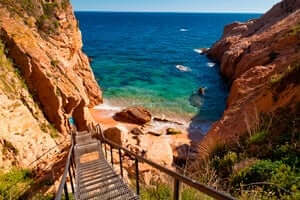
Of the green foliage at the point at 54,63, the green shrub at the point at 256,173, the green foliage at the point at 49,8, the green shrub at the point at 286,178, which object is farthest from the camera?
the green foliage at the point at 49,8

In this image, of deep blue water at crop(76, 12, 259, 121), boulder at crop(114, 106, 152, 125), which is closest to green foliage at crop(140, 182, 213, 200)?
boulder at crop(114, 106, 152, 125)

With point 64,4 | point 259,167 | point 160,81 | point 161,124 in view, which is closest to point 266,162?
point 259,167

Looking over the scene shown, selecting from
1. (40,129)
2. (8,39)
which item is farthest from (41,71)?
(40,129)

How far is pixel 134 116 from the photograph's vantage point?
2131cm

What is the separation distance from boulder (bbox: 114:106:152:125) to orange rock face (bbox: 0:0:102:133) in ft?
18.9

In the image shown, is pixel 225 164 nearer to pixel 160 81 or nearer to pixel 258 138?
pixel 258 138

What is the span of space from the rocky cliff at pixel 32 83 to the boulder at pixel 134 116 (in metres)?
6.40

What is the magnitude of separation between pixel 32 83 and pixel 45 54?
2.17 meters

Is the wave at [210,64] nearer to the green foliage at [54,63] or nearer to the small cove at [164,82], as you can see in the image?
the small cove at [164,82]

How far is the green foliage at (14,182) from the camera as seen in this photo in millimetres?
6289

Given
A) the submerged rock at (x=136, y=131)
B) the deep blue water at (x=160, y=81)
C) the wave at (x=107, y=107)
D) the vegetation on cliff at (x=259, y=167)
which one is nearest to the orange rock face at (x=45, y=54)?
the submerged rock at (x=136, y=131)

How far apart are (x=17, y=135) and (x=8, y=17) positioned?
779 centimetres

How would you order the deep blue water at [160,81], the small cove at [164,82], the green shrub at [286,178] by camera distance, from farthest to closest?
the deep blue water at [160,81] < the small cove at [164,82] < the green shrub at [286,178]

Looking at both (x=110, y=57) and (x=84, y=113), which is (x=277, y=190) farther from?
(x=110, y=57)
